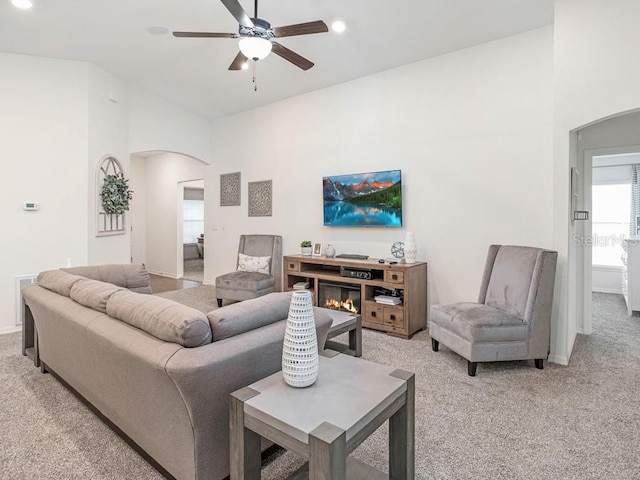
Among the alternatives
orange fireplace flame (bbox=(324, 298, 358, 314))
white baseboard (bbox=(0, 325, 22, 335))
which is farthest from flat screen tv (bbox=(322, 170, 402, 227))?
white baseboard (bbox=(0, 325, 22, 335))

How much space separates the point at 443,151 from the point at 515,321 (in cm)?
200

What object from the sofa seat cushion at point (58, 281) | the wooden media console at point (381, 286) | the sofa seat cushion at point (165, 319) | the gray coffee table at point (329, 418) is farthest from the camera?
the wooden media console at point (381, 286)

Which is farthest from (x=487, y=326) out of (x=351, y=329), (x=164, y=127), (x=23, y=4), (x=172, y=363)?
(x=164, y=127)

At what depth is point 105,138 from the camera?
4.89m

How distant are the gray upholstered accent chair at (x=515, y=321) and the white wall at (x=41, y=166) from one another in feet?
15.0

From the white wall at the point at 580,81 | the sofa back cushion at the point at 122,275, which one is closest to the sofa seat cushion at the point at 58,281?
the sofa back cushion at the point at 122,275

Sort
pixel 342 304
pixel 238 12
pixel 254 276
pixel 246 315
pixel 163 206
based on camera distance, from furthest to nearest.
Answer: pixel 163 206, pixel 254 276, pixel 342 304, pixel 238 12, pixel 246 315

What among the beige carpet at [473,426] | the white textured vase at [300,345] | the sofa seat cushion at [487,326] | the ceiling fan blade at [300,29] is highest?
the ceiling fan blade at [300,29]

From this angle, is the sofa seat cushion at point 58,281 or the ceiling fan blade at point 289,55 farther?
the ceiling fan blade at point 289,55

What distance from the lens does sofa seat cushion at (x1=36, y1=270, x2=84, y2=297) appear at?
2473 mm

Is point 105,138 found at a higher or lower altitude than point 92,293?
higher

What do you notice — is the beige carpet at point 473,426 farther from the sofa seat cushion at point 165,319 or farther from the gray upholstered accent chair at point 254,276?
the gray upholstered accent chair at point 254,276

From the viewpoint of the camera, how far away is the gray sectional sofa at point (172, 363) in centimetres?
151

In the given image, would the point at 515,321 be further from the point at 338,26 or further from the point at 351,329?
the point at 338,26
